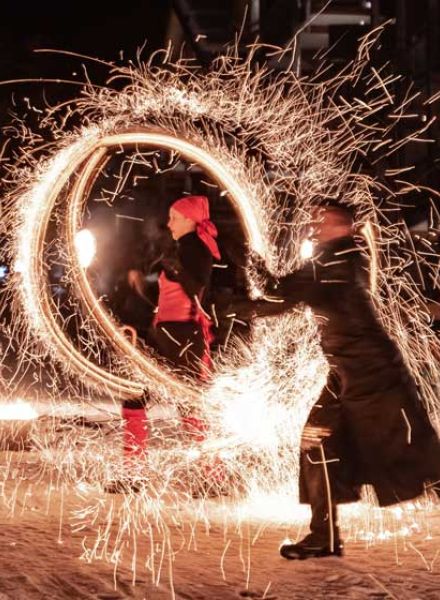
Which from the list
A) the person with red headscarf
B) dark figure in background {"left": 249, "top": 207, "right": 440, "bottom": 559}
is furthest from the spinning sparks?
dark figure in background {"left": 249, "top": 207, "right": 440, "bottom": 559}

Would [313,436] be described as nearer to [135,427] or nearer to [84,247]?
[135,427]

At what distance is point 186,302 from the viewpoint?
7.21 m

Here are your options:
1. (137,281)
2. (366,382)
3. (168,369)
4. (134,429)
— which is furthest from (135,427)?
(366,382)

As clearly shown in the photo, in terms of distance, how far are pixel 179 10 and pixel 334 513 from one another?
21.6 metres

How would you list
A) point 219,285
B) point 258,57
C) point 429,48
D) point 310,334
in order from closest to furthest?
1. point 310,334
2. point 219,285
3. point 429,48
4. point 258,57

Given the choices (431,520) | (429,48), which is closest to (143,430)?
(431,520)

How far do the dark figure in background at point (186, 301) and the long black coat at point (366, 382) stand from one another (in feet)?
5.38

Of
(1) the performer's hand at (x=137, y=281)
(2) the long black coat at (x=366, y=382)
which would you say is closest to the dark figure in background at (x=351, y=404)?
(2) the long black coat at (x=366, y=382)

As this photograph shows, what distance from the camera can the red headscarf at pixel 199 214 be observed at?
7.26 meters

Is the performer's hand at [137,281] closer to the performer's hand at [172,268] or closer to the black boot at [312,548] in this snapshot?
the performer's hand at [172,268]

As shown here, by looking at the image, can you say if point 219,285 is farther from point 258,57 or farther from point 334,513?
point 334,513

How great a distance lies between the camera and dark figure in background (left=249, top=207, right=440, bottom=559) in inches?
218

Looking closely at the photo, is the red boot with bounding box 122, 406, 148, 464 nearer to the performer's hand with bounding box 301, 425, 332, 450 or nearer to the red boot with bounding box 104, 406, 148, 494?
the red boot with bounding box 104, 406, 148, 494

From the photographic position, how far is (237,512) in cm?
666
